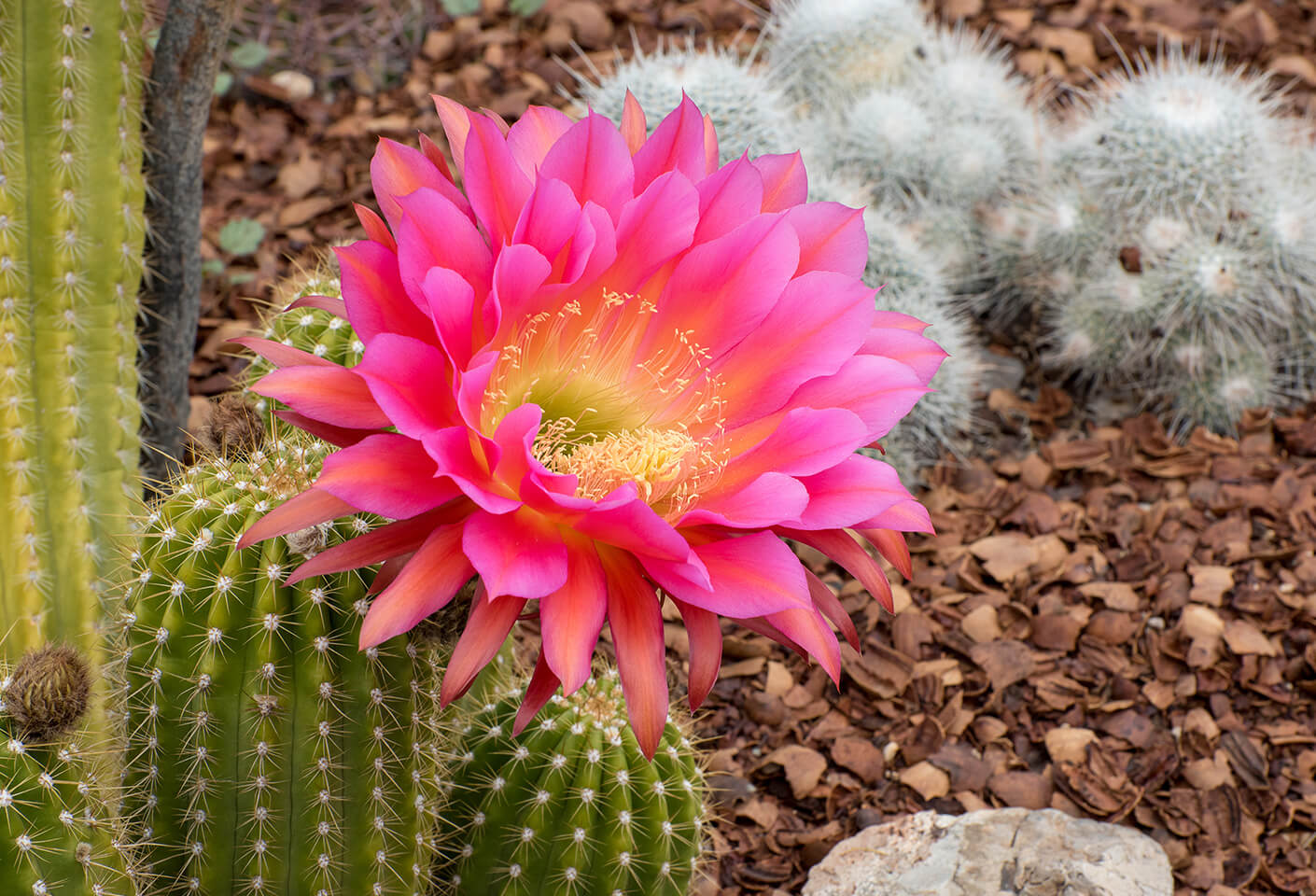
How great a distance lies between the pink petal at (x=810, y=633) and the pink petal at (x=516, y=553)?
219 mm

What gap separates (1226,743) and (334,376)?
196 cm

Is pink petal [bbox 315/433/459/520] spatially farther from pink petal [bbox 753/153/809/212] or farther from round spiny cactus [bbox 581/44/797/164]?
round spiny cactus [bbox 581/44/797/164]

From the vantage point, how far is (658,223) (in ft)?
4.13

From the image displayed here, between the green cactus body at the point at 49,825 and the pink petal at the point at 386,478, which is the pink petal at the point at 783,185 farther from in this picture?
the green cactus body at the point at 49,825

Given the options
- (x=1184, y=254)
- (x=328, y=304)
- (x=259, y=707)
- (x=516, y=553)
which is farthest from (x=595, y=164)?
(x=1184, y=254)

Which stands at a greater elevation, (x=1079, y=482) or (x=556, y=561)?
(x=556, y=561)

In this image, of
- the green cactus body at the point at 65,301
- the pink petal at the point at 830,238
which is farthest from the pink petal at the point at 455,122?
the green cactus body at the point at 65,301

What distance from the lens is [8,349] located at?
1.96m

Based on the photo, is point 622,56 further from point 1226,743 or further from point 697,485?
point 697,485

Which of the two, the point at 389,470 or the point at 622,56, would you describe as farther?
the point at 622,56

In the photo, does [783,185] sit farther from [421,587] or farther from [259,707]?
[259,707]

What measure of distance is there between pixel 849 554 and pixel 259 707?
652 millimetres

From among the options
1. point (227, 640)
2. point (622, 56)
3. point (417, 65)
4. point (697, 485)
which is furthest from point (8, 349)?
point (622, 56)

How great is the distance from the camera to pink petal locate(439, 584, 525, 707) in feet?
3.54
